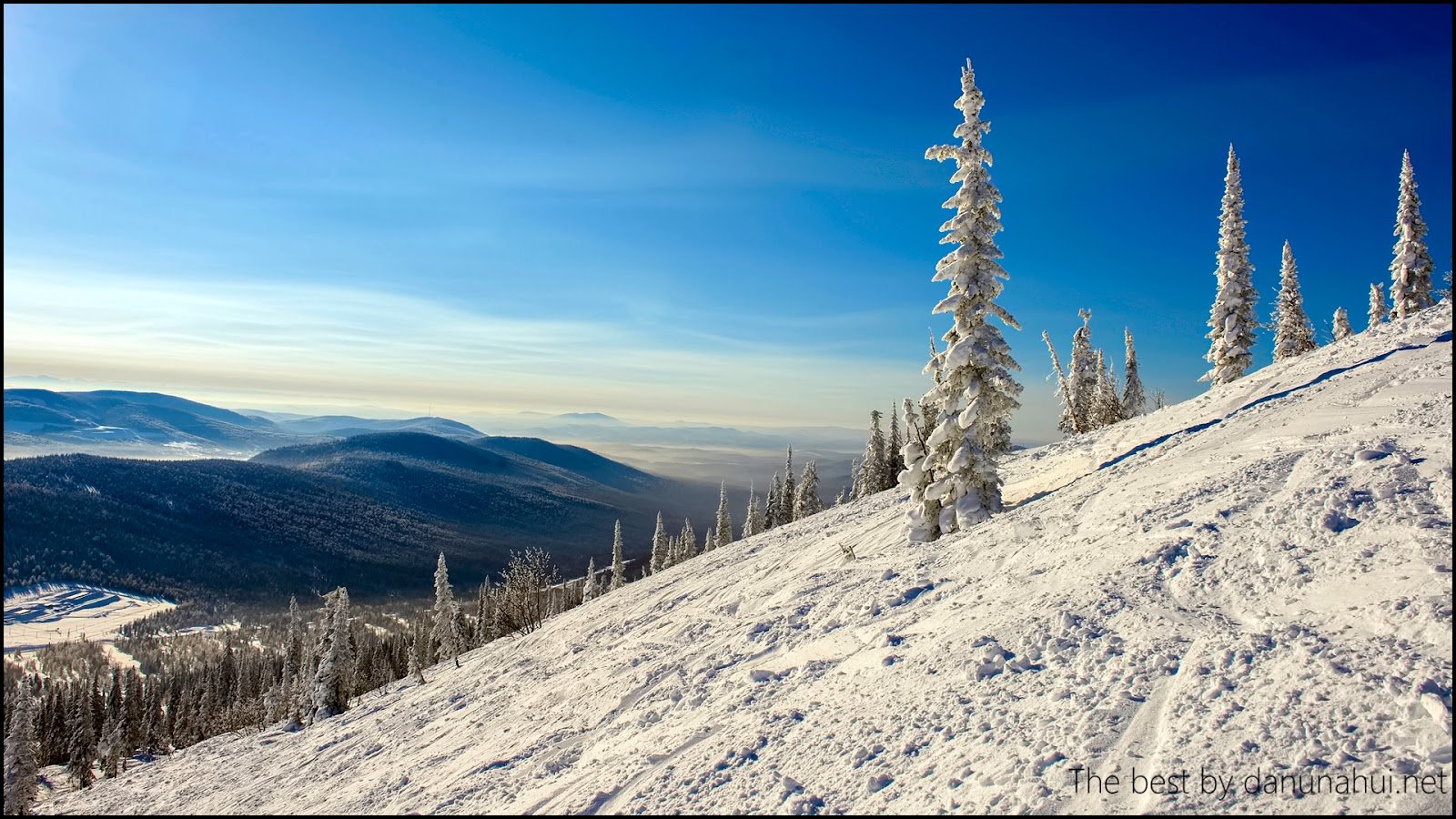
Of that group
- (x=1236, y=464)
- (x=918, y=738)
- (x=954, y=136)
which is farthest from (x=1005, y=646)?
(x=954, y=136)

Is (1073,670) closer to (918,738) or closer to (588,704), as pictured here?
(918,738)

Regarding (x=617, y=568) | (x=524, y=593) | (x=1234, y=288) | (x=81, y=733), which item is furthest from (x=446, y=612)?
(x=1234, y=288)

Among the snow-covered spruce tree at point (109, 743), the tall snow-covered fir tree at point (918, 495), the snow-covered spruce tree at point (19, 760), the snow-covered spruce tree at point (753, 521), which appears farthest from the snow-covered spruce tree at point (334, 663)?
the snow-covered spruce tree at point (753, 521)

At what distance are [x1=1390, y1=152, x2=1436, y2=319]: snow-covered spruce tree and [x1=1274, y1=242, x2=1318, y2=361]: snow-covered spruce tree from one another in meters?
5.37

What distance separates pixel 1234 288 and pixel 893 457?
33.2 metres

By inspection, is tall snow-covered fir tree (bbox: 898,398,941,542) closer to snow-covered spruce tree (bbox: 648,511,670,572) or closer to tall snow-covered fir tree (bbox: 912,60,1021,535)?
tall snow-covered fir tree (bbox: 912,60,1021,535)

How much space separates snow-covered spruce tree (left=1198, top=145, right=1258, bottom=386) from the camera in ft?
133

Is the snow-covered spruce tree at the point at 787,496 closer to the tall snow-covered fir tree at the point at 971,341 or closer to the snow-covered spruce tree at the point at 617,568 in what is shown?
the snow-covered spruce tree at the point at 617,568

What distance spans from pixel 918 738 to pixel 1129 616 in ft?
13.8

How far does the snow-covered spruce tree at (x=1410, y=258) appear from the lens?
4144cm

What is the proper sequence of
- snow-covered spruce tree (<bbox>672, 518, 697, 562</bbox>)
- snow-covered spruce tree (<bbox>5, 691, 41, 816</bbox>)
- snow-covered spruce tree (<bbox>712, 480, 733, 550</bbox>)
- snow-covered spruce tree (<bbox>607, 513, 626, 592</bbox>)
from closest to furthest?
snow-covered spruce tree (<bbox>5, 691, 41, 816</bbox>) → snow-covered spruce tree (<bbox>607, 513, 626, 592</bbox>) → snow-covered spruce tree (<bbox>712, 480, 733, 550</bbox>) → snow-covered spruce tree (<bbox>672, 518, 697, 562</bbox>)

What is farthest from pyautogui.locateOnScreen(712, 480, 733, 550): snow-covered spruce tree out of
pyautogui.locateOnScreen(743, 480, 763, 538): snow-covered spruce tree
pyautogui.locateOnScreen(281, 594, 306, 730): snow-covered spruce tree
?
pyautogui.locateOnScreen(281, 594, 306, 730): snow-covered spruce tree

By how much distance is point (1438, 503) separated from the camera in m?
9.66

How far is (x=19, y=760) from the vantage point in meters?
27.9
